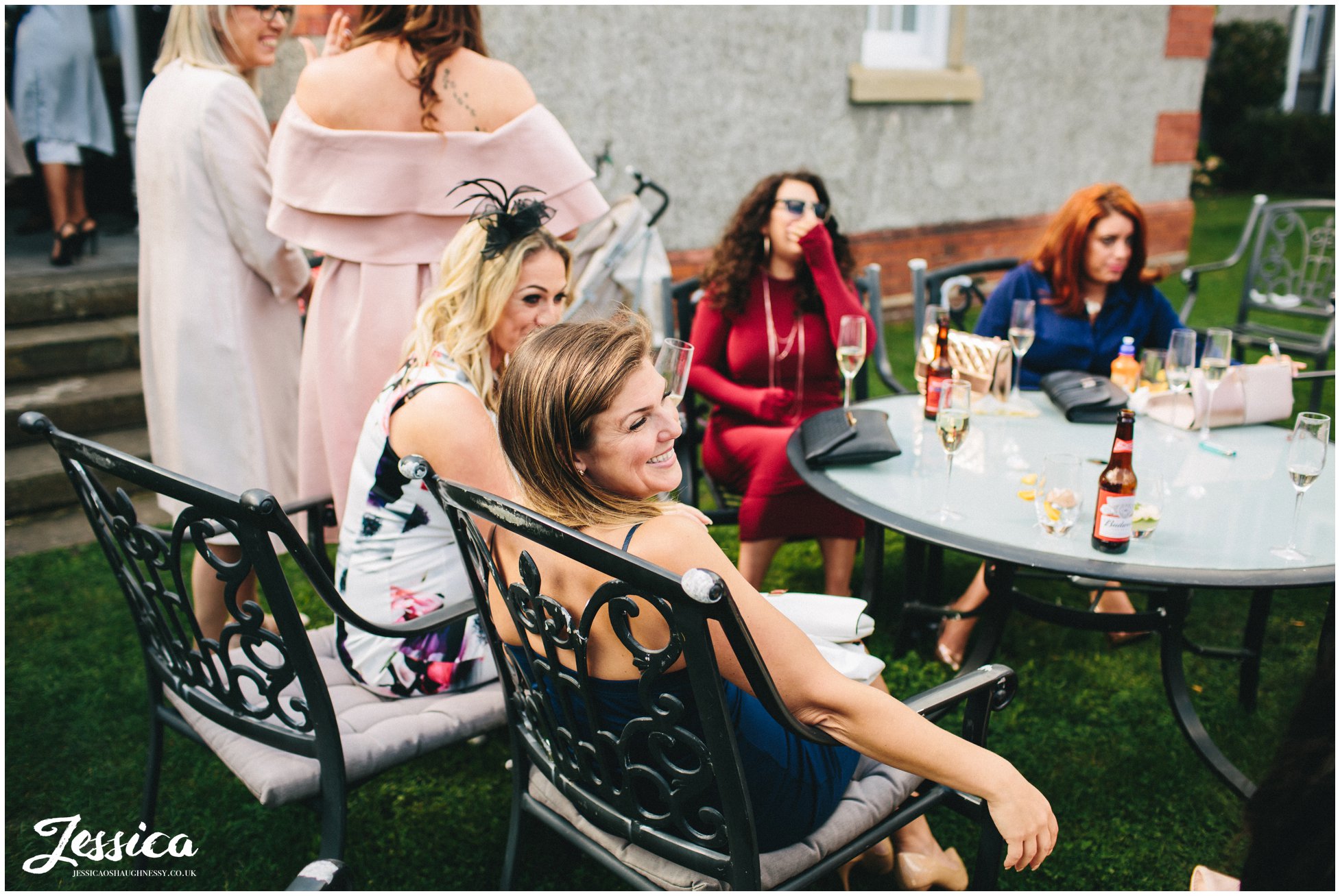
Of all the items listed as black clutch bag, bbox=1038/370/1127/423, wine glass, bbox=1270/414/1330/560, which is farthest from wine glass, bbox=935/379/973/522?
black clutch bag, bbox=1038/370/1127/423

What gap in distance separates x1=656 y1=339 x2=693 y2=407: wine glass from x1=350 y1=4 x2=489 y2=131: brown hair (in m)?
0.97

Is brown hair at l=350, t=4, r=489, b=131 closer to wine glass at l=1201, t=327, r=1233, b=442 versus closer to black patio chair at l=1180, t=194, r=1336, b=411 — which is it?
wine glass at l=1201, t=327, r=1233, b=442

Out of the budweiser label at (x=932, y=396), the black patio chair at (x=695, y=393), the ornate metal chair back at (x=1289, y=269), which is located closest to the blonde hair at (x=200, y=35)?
the black patio chair at (x=695, y=393)

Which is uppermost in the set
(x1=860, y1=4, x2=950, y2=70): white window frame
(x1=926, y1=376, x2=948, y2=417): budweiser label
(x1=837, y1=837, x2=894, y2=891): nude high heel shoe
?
(x1=860, y1=4, x2=950, y2=70): white window frame

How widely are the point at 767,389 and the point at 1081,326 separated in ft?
3.80

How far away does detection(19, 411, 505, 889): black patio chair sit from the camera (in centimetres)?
150

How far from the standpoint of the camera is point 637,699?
137cm

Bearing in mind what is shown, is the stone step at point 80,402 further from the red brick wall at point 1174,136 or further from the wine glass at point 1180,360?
the red brick wall at point 1174,136

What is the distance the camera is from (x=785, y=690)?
1.33m

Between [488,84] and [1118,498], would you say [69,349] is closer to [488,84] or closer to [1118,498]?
[488,84]

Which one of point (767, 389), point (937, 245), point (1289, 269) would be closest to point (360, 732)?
point (767, 389)

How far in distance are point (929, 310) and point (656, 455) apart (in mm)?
1849

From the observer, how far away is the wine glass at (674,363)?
200cm

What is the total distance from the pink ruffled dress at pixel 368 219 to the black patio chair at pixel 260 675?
0.69 meters
